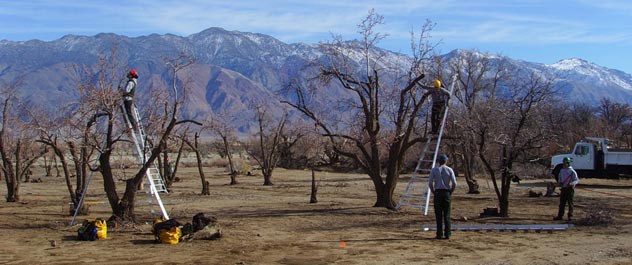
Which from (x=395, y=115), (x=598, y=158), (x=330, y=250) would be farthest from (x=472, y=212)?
(x=598, y=158)

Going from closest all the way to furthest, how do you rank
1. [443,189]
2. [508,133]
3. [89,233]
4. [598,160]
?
1. [443,189]
2. [89,233]
3. [508,133]
4. [598,160]

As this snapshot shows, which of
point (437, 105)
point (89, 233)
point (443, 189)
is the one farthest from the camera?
point (437, 105)

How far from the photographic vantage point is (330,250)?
12273mm

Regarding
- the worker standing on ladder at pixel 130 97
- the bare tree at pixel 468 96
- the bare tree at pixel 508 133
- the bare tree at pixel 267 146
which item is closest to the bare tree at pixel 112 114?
the worker standing on ladder at pixel 130 97

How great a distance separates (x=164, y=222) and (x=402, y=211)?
827 cm

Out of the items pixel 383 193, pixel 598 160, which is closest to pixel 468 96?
pixel 598 160

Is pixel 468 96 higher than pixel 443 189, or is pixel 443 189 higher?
pixel 468 96

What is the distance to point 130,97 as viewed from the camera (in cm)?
1473

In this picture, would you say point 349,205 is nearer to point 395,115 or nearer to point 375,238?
point 395,115

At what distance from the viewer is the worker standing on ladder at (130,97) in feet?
48.2

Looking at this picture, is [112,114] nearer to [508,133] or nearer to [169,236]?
[169,236]

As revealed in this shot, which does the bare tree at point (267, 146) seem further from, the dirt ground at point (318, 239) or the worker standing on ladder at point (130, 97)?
the worker standing on ladder at point (130, 97)

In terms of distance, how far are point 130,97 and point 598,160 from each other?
1055 inches

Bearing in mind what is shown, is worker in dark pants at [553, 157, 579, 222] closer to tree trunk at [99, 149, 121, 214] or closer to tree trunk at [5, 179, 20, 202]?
tree trunk at [99, 149, 121, 214]
